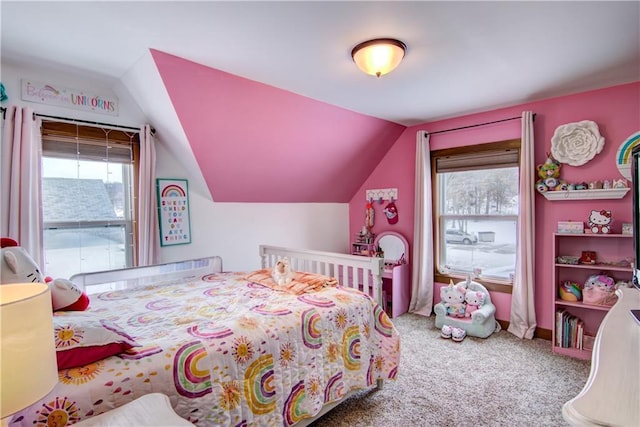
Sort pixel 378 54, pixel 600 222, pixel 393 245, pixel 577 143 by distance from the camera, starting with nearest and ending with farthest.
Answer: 1. pixel 378 54
2. pixel 600 222
3. pixel 577 143
4. pixel 393 245

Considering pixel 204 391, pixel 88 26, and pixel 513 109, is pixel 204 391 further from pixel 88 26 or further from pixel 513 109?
pixel 513 109

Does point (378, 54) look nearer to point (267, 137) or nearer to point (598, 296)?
point (267, 137)

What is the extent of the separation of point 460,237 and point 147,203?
3.20 meters

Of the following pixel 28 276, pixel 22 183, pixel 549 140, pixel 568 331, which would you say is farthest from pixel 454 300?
pixel 22 183

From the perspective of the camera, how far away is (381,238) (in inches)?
165

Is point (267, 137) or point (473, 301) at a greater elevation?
point (267, 137)

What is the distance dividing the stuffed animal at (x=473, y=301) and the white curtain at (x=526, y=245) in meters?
0.32

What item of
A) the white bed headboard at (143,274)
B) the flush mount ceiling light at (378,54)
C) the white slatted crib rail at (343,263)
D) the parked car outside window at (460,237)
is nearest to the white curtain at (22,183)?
the white bed headboard at (143,274)

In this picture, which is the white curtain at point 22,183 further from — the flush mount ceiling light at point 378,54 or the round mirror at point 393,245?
the round mirror at point 393,245

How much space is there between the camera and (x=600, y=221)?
268cm

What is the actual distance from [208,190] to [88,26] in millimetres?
1583

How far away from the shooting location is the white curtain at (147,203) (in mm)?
2660

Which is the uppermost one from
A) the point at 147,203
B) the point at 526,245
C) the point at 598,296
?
the point at 147,203

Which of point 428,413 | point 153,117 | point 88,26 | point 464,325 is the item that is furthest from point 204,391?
point 464,325
